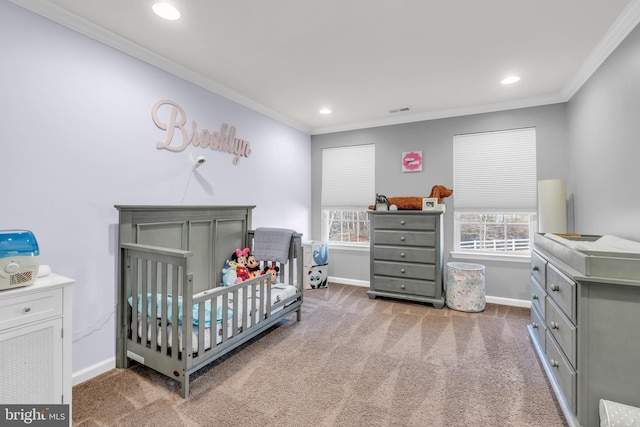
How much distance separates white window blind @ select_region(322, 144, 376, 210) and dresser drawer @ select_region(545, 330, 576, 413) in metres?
2.69

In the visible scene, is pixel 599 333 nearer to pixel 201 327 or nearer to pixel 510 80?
pixel 201 327

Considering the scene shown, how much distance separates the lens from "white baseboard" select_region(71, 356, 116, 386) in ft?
6.33

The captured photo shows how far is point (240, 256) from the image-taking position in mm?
3027

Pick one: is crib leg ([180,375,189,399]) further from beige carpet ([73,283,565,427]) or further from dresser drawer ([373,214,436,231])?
dresser drawer ([373,214,436,231])

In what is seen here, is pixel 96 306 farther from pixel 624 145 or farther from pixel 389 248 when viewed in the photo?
pixel 624 145

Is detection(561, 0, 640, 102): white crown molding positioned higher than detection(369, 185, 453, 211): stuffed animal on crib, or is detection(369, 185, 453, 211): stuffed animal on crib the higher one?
detection(561, 0, 640, 102): white crown molding

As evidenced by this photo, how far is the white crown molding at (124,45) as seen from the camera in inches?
69.9

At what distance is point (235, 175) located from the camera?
324 cm

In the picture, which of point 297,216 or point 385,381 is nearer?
point 385,381

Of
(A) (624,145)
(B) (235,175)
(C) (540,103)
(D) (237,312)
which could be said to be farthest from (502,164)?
(D) (237,312)

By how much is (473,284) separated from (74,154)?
12.6 feet

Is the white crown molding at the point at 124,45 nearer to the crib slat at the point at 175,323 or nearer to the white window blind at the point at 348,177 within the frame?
the white window blind at the point at 348,177

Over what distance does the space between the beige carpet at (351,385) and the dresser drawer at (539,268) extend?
2.07 feet

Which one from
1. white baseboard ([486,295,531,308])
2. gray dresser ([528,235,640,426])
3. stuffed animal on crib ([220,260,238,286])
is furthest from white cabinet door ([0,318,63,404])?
white baseboard ([486,295,531,308])
